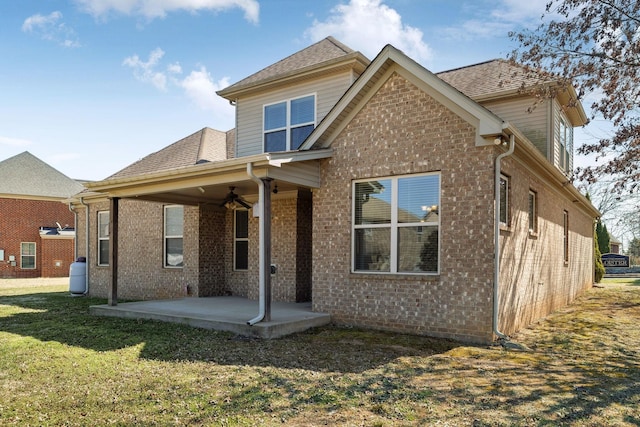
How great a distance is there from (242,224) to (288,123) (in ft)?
10.8

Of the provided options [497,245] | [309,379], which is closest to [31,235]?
[309,379]

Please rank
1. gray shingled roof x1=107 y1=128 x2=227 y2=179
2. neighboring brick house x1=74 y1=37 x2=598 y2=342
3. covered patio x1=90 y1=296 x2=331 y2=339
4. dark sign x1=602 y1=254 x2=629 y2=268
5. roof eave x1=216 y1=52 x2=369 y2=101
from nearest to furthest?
neighboring brick house x1=74 y1=37 x2=598 y2=342, covered patio x1=90 y1=296 x2=331 y2=339, roof eave x1=216 y1=52 x2=369 y2=101, gray shingled roof x1=107 y1=128 x2=227 y2=179, dark sign x1=602 y1=254 x2=629 y2=268

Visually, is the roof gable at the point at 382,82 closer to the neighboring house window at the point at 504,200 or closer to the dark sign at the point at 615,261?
the neighboring house window at the point at 504,200

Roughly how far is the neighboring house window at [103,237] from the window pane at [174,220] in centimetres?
333

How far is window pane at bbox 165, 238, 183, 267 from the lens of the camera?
44.5 ft

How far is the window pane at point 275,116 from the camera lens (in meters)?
12.1

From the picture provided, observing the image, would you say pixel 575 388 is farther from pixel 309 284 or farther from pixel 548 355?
pixel 309 284

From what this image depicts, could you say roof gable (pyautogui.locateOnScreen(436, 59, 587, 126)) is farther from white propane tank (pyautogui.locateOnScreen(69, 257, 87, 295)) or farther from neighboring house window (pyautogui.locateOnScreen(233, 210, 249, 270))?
→ white propane tank (pyautogui.locateOnScreen(69, 257, 87, 295))

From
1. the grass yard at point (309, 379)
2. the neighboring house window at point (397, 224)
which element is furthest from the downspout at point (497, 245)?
the neighboring house window at point (397, 224)

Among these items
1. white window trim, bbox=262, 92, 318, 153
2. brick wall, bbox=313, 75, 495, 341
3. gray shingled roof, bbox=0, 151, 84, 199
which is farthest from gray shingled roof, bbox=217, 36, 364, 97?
gray shingled roof, bbox=0, 151, 84, 199

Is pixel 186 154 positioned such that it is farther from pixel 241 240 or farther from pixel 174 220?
pixel 241 240

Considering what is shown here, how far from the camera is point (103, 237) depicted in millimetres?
15922

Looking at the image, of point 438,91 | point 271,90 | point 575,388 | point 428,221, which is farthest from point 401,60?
point 575,388

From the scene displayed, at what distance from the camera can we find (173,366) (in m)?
6.11
